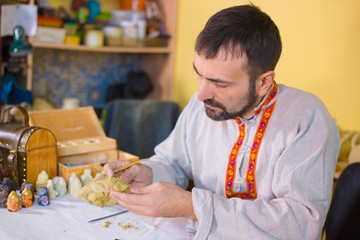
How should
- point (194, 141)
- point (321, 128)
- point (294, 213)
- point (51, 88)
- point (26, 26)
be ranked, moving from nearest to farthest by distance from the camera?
point (294, 213), point (321, 128), point (194, 141), point (26, 26), point (51, 88)

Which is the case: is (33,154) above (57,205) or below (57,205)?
above

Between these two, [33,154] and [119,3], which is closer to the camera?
[33,154]

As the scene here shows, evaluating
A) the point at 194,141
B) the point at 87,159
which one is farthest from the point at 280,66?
the point at 87,159

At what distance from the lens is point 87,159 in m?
1.67

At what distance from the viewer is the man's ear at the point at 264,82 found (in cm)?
133

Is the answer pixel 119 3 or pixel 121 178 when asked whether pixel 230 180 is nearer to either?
pixel 121 178

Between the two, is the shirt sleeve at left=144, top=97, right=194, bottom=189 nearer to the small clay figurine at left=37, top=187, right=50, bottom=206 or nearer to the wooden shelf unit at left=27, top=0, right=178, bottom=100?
the small clay figurine at left=37, top=187, right=50, bottom=206

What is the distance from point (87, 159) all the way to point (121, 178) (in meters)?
0.32

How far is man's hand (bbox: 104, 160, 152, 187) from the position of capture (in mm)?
1408

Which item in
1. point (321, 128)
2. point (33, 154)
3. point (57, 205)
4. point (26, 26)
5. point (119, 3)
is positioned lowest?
point (57, 205)

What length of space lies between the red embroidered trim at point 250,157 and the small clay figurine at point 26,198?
2.23ft

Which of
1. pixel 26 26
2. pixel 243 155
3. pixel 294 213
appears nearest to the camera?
pixel 294 213

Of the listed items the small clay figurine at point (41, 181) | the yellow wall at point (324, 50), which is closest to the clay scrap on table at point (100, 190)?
the small clay figurine at point (41, 181)

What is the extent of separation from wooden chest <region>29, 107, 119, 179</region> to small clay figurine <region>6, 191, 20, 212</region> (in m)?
0.25
